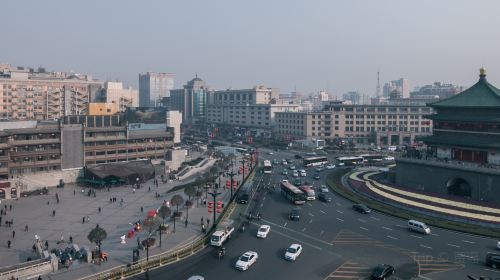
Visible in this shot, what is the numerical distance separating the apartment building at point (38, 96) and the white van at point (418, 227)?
8094 cm

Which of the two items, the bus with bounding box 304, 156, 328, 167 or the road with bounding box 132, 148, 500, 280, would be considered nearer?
the road with bounding box 132, 148, 500, 280

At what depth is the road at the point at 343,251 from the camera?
31.4m

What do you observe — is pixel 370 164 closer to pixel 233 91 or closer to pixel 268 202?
pixel 268 202

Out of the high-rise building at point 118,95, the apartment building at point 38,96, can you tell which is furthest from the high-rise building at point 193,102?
the apartment building at point 38,96

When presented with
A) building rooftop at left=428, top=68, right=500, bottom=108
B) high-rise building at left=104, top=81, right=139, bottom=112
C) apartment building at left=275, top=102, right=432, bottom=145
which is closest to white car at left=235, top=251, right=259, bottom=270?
building rooftop at left=428, top=68, right=500, bottom=108

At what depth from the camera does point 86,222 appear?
46.3 m

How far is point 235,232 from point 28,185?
119 ft

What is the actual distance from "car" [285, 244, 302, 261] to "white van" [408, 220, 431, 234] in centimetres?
1233

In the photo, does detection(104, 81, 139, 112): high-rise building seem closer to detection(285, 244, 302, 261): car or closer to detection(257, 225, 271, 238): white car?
detection(257, 225, 271, 238): white car

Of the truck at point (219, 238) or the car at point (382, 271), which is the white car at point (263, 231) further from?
the car at point (382, 271)

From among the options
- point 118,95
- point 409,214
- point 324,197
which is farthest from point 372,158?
point 118,95

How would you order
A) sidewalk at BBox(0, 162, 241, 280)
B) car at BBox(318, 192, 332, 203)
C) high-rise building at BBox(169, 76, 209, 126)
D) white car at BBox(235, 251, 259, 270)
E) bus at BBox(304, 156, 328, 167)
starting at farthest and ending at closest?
high-rise building at BBox(169, 76, 209, 126), bus at BBox(304, 156, 328, 167), car at BBox(318, 192, 332, 203), sidewalk at BBox(0, 162, 241, 280), white car at BBox(235, 251, 259, 270)

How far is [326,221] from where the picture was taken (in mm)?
45125

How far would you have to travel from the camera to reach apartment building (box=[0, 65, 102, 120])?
103625 millimetres
